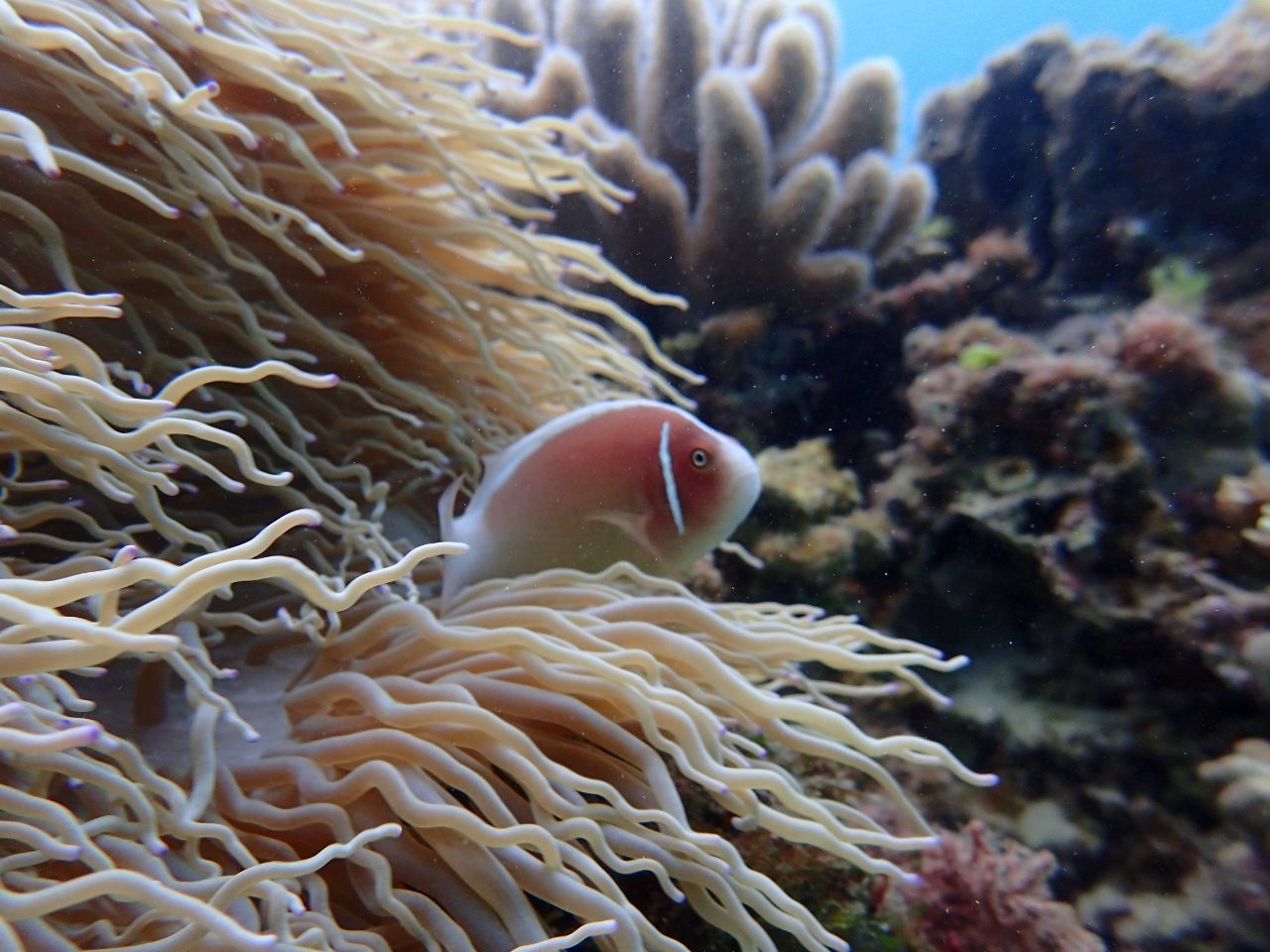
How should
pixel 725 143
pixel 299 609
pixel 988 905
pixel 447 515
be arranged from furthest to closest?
pixel 725 143 → pixel 988 905 → pixel 447 515 → pixel 299 609

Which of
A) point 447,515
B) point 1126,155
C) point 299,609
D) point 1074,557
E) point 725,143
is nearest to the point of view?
point 299,609

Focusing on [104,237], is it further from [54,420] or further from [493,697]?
[493,697]

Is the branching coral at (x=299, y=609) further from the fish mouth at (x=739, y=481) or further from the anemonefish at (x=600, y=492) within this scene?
the fish mouth at (x=739, y=481)

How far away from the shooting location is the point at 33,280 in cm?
138

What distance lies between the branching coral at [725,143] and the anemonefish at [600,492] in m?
2.12

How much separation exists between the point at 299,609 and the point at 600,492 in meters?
0.63

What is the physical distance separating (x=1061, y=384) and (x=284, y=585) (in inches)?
107

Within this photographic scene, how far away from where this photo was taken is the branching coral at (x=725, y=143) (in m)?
3.63

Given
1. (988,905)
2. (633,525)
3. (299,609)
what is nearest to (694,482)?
(633,525)

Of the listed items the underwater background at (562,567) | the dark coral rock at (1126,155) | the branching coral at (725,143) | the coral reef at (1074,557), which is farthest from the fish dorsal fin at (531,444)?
the dark coral rock at (1126,155)

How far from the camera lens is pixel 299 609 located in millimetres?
1488

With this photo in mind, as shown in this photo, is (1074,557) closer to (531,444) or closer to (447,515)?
(531,444)

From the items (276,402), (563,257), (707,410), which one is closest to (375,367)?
(276,402)

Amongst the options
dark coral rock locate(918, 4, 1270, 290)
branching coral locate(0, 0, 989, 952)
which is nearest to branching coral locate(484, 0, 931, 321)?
dark coral rock locate(918, 4, 1270, 290)
